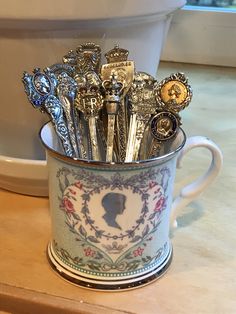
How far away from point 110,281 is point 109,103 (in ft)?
0.55

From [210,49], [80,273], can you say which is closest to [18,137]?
[80,273]

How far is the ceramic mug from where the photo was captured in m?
0.44

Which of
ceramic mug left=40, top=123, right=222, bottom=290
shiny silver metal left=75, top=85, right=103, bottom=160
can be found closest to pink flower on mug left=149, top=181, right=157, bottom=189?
ceramic mug left=40, top=123, right=222, bottom=290

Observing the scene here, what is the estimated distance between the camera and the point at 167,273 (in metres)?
0.50

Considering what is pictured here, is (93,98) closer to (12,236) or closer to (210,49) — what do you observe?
(12,236)

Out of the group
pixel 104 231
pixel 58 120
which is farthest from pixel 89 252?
pixel 58 120

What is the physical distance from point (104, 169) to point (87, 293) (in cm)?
12

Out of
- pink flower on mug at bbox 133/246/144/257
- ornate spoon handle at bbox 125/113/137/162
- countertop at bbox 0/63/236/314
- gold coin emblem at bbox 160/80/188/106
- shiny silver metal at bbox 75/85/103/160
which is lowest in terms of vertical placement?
countertop at bbox 0/63/236/314

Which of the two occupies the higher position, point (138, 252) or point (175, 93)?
point (175, 93)

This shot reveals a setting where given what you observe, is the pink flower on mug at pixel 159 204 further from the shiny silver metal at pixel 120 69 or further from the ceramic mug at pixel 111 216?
the shiny silver metal at pixel 120 69

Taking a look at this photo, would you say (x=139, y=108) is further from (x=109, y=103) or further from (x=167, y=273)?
(x=167, y=273)

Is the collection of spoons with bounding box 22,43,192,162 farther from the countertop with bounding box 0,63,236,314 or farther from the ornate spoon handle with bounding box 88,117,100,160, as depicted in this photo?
the countertop with bounding box 0,63,236,314

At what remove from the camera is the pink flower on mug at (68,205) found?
0.46 m

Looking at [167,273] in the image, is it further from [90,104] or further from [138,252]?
[90,104]
